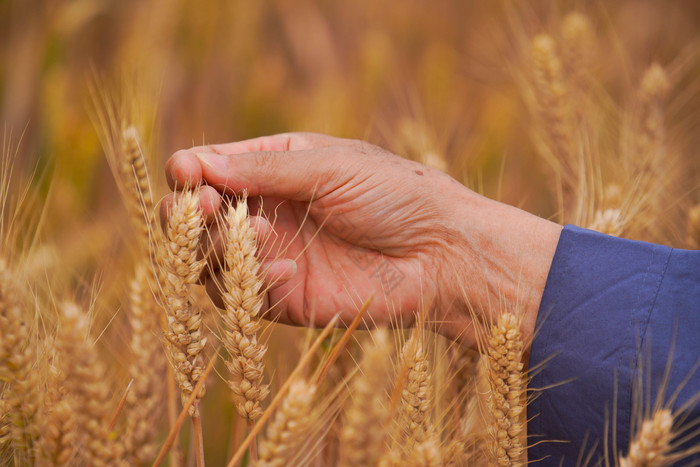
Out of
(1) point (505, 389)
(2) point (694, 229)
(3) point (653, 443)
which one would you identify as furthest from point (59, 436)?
(2) point (694, 229)

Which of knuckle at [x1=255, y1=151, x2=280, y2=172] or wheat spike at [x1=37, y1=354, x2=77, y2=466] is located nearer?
wheat spike at [x1=37, y1=354, x2=77, y2=466]

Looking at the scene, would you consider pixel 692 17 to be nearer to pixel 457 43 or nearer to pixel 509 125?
pixel 457 43

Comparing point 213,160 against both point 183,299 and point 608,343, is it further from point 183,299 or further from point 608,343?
point 608,343

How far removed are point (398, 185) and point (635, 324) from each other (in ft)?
1.56

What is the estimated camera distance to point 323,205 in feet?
3.56

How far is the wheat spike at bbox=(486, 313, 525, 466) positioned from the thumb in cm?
39

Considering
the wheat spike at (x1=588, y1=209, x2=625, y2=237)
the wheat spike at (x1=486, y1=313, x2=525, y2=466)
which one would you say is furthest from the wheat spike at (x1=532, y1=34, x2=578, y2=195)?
the wheat spike at (x1=486, y1=313, x2=525, y2=466)

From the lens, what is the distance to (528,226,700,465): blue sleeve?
825 mm

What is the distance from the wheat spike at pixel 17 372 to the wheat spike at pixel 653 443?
0.71m

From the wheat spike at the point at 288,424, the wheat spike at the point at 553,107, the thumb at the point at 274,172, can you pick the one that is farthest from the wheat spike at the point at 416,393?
the wheat spike at the point at 553,107

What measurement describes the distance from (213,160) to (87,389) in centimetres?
48

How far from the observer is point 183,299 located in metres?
0.73

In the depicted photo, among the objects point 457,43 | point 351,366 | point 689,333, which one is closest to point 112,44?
point 351,366

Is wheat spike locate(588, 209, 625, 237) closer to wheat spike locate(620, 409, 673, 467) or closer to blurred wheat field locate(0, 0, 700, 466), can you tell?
blurred wheat field locate(0, 0, 700, 466)
